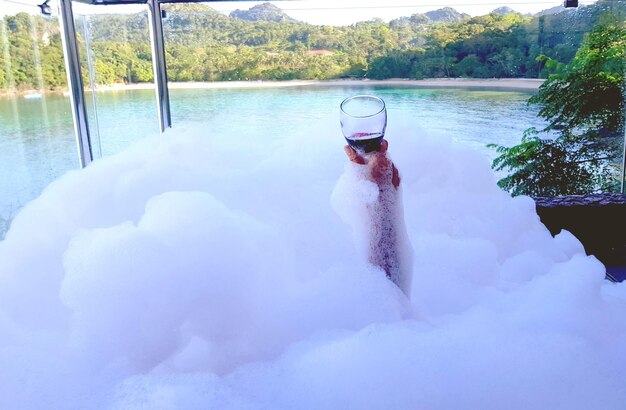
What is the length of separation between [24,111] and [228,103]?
7.86 ft

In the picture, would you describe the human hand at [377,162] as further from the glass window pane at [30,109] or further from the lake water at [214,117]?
the glass window pane at [30,109]

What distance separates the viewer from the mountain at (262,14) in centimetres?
386

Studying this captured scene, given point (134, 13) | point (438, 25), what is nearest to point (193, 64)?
point (134, 13)

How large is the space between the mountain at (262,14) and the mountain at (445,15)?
1016 mm

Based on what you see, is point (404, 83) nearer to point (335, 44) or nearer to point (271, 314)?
point (335, 44)

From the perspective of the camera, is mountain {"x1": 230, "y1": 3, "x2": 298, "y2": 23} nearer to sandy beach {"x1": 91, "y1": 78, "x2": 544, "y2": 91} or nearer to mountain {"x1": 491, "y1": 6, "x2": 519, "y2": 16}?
sandy beach {"x1": 91, "y1": 78, "x2": 544, "y2": 91}

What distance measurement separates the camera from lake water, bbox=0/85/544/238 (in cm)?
238

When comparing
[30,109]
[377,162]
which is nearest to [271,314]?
[377,162]

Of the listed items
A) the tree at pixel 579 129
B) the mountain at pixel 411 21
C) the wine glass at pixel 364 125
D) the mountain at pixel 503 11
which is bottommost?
the tree at pixel 579 129

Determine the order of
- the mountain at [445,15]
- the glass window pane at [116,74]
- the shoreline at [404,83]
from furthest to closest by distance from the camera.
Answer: the shoreline at [404,83], the mountain at [445,15], the glass window pane at [116,74]

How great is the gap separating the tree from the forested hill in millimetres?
127

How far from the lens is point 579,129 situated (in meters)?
4.14

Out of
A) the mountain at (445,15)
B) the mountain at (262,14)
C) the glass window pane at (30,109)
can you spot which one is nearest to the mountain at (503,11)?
the mountain at (445,15)

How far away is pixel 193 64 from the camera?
4.34m
